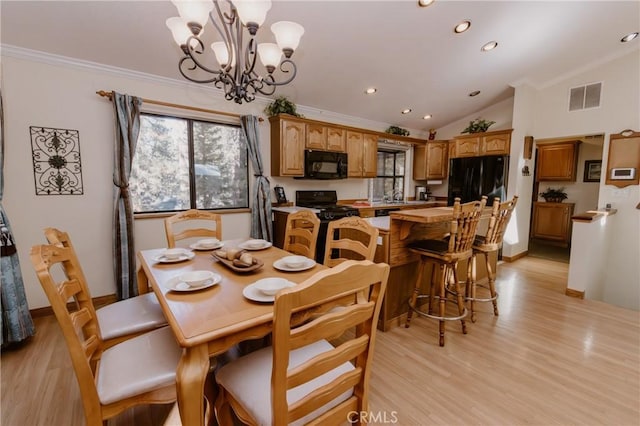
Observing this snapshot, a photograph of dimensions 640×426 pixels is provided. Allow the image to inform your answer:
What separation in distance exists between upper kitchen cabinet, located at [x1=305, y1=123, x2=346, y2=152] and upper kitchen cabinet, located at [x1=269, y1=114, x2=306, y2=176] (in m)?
0.12

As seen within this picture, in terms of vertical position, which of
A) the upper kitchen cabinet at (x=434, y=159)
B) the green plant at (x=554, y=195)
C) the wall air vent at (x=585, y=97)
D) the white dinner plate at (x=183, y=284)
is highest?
the wall air vent at (x=585, y=97)

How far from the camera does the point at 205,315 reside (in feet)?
3.44

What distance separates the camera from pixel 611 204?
3.91m

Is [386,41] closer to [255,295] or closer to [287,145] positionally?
[287,145]

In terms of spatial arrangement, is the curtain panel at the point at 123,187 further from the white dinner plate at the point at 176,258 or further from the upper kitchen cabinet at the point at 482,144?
the upper kitchen cabinet at the point at 482,144

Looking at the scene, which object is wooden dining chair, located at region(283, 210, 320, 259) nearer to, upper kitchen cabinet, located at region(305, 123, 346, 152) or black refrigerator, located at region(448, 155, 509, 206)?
upper kitchen cabinet, located at region(305, 123, 346, 152)

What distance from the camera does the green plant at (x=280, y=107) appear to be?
3.65m

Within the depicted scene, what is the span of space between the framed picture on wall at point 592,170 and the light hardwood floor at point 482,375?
423cm

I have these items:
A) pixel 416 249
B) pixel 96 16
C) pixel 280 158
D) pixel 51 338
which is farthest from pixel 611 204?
pixel 51 338

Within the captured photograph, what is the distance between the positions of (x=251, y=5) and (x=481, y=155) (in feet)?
14.7

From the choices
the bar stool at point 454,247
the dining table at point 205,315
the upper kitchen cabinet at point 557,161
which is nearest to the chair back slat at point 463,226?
the bar stool at point 454,247

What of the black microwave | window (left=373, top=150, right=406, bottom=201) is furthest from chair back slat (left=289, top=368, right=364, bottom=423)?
window (left=373, top=150, right=406, bottom=201)

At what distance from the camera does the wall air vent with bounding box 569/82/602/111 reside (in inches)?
157

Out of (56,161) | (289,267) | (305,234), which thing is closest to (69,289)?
(289,267)
